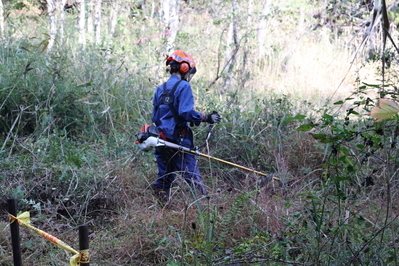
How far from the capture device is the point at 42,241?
3.73 m

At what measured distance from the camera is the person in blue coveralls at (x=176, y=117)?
16.2ft

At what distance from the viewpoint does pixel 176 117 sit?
16.6 ft

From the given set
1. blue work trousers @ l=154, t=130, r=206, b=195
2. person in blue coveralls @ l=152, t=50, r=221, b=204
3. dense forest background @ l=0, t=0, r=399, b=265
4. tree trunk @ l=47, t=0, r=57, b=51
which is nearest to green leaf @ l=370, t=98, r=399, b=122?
dense forest background @ l=0, t=0, r=399, b=265

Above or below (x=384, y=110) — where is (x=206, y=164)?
below

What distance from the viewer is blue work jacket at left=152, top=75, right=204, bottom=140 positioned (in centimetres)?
492

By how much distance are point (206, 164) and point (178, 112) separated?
48.3 inches

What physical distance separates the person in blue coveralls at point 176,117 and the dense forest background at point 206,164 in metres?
0.30

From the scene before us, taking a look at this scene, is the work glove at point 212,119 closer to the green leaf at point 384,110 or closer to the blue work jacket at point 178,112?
the blue work jacket at point 178,112

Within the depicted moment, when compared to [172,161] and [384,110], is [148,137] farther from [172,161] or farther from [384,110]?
[384,110]

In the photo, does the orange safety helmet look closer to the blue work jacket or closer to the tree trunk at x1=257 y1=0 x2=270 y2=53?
the blue work jacket

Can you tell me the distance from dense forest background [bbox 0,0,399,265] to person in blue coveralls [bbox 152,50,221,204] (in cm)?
30

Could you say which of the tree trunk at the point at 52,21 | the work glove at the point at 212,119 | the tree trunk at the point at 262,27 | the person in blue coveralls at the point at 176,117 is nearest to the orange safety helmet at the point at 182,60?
the person in blue coveralls at the point at 176,117

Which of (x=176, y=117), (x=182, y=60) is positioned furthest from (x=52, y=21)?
(x=176, y=117)

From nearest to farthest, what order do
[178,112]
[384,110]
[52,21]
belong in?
[384,110] → [178,112] → [52,21]
